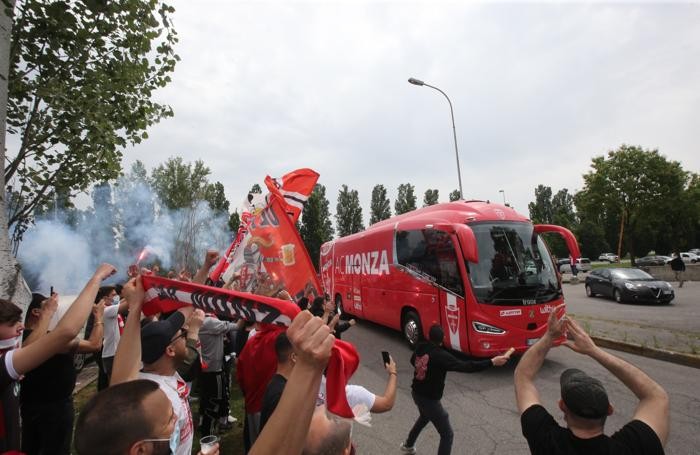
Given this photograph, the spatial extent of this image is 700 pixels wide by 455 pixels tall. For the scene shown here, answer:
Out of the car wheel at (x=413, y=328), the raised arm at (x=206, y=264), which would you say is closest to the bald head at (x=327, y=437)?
the raised arm at (x=206, y=264)

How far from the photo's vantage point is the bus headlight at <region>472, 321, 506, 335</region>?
263 inches

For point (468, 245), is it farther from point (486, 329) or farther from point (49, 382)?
point (49, 382)

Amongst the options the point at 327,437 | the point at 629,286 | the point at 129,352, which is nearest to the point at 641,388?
the point at 327,437

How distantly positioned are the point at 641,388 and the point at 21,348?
11.5 feet

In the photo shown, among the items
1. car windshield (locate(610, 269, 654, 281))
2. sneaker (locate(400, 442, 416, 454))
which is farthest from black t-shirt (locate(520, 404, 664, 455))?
car windshield (locate(610, 269, 654, 281))

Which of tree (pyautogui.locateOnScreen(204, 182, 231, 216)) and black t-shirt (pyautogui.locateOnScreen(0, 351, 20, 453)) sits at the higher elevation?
tree (pyautogui.locateOnScreen(204, 182, 231, 216))

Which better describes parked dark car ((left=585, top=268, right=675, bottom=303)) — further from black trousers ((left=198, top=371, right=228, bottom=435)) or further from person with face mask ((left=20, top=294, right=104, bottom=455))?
person with face mask ((left=20, top=294, right=104, bottom=455))

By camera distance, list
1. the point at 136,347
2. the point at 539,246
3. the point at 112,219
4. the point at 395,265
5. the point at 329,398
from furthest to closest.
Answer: the point at 112,219 → the point at 395,265 → the point at 539,246 → the point at 136,347 → the point at 329,398

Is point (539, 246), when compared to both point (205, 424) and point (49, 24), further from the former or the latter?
point (49, 24)

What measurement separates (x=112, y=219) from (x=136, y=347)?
1354 cm

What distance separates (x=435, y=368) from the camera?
3.91m

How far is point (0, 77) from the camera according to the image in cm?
383

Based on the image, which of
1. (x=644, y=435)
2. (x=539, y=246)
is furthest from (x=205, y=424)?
(x=539, y=246)

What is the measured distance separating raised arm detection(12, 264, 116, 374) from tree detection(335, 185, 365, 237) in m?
48.0
